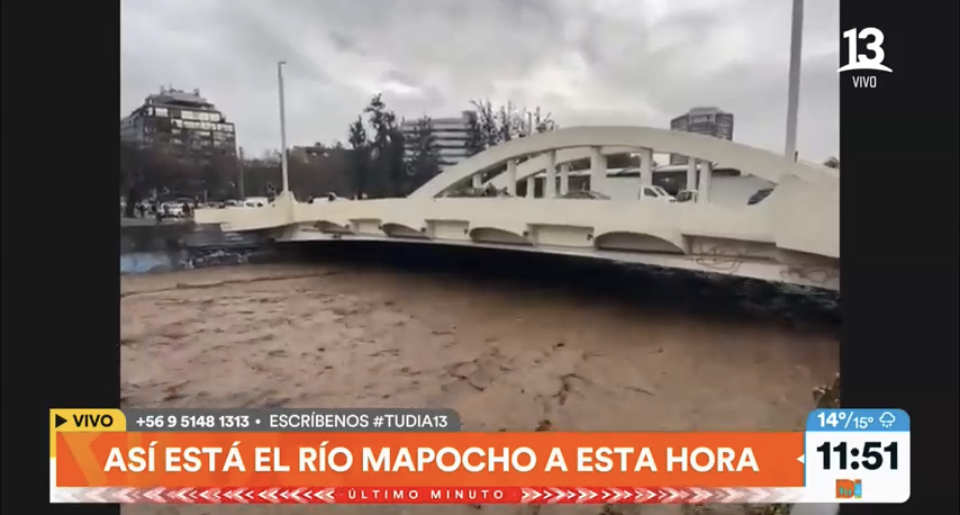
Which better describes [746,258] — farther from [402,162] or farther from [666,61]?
[402,162]

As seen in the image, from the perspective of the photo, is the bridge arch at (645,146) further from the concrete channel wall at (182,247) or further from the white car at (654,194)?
the concrete channel wall at (182,247)

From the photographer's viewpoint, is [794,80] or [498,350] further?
[498,350]

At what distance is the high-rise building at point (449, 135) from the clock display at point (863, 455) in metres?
1.37

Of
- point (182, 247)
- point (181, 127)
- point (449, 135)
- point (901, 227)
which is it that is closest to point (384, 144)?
point (449, 135)

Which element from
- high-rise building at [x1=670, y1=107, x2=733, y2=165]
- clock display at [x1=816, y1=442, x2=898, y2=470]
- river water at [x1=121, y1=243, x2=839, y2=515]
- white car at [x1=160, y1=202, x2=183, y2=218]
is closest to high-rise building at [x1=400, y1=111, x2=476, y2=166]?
river water at [x1=121, y1=243, x2=839, y2=515]

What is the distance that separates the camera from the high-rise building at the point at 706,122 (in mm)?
1182

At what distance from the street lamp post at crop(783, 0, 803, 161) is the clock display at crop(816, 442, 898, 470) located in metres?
0.84

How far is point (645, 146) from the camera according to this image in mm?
1230

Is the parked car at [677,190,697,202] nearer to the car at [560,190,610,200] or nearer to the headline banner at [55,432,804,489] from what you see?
the car at [560,190,610,200]

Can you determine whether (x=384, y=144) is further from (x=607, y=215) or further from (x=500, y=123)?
(x=607, y=215)

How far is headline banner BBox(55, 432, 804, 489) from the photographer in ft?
3.91

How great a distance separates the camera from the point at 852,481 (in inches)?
45.7

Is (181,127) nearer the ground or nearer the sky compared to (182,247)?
nearer the sky

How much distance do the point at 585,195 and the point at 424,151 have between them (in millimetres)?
551
